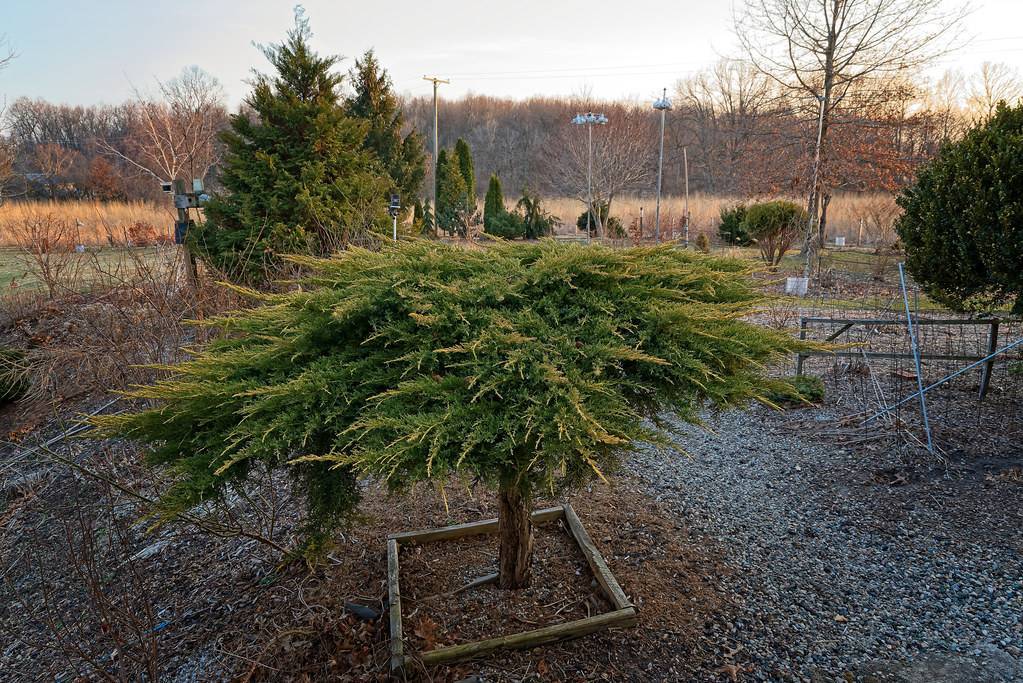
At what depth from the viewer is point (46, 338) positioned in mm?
6668

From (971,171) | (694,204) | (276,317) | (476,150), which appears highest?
(476,150)

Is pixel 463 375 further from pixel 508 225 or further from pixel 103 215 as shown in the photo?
pixel 508 225

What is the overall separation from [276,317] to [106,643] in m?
1.79

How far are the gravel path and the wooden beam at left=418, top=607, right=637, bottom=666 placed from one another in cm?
38

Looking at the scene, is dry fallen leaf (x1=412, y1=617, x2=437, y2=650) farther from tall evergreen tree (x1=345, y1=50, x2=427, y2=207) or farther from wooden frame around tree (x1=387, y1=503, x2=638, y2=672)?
tall evergreen tree (x1=345, y1=50, x2=427, y2=207)

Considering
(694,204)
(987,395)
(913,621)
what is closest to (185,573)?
(913,621)

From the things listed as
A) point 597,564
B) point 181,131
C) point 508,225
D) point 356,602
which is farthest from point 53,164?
point 597,564

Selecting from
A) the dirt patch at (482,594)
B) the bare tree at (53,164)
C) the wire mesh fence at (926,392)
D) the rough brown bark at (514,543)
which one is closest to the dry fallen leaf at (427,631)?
the dirt patch at (482,594)

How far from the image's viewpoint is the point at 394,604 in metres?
2.37

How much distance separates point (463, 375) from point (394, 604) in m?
1.21

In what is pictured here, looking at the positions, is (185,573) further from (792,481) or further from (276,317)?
(792,481)

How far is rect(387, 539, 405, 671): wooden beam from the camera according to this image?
6.77 feet

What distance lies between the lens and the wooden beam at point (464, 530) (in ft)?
9.57

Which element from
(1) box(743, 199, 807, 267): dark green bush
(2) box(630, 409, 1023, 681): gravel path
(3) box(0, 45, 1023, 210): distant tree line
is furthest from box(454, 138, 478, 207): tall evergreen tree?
(2) box(630, 409, 1023, 681): gravel path
